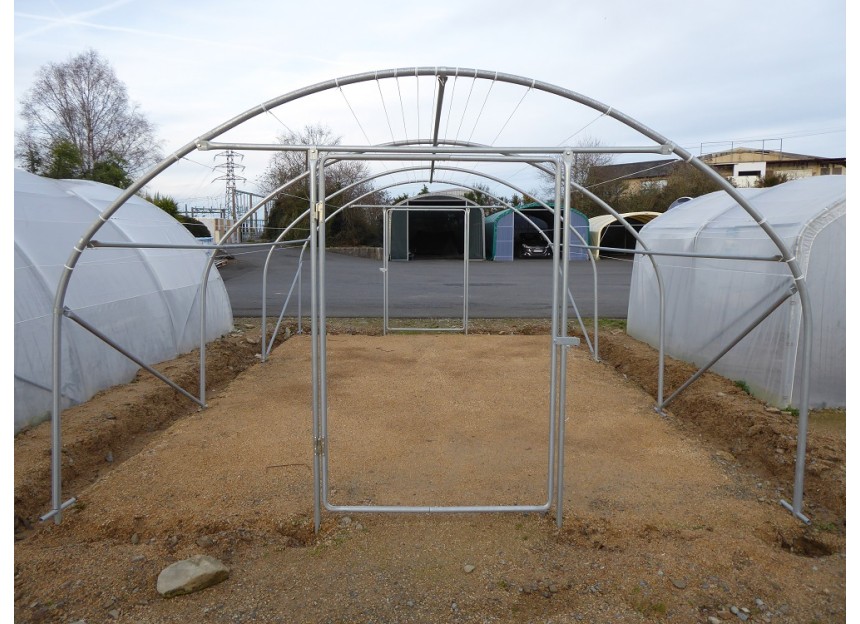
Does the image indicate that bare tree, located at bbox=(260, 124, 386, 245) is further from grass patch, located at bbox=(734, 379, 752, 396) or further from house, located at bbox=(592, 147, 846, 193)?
grass patch, located at bbox=(734, 379, 752, 396)

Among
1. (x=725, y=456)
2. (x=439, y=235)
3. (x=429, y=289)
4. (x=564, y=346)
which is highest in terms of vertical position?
(x=439, y=235)

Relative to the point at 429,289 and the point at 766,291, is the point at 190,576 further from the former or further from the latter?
the point at 429,289

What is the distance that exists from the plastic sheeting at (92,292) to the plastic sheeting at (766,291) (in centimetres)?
706

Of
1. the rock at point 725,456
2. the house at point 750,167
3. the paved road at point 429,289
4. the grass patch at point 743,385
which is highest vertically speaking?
the house at point 750,167

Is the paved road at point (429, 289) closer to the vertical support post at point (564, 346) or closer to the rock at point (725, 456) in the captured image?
the rock at point (725, 456)

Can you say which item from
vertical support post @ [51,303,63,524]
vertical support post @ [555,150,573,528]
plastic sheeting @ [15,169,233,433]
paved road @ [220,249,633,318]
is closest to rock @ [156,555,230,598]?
vertical support post @ [51,303,63,524]

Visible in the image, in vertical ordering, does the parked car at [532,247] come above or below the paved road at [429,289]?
above

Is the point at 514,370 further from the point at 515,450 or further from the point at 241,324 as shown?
the point at 241,324

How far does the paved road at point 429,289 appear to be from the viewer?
1461cm

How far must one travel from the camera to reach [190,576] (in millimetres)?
3523

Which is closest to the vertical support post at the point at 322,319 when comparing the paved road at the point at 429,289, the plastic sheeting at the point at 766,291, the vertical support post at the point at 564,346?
the vertical support post at the point at 564,346

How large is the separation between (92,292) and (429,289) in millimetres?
12070

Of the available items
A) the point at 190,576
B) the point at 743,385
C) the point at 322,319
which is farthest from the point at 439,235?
the point at 190,576

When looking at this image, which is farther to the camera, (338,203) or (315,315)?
(338,203)
